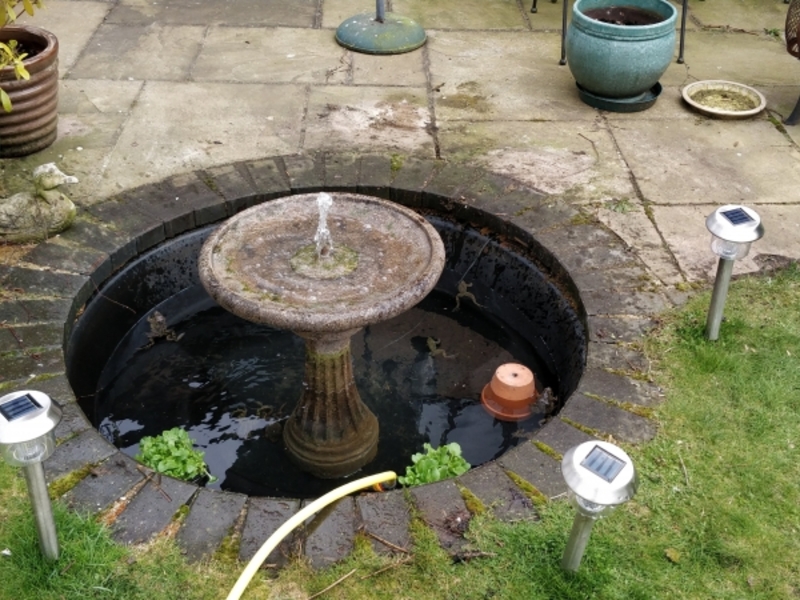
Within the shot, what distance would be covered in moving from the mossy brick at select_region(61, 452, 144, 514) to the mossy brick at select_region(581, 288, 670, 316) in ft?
6.88

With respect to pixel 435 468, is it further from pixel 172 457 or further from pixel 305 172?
pixel 305 172

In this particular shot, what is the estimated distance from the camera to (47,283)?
13.0ft

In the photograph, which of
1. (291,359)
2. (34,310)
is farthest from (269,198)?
(34,310)

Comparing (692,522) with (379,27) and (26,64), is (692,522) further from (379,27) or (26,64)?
(379,27)

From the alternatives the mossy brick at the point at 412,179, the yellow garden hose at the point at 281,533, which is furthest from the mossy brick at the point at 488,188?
the yellow garden hose at the point at 281,533

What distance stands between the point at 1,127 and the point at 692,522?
4059 mm

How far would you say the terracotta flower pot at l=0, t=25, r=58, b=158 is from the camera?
4617mm

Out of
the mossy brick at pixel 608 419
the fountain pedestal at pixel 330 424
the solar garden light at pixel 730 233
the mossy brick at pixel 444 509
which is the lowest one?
the fountain pedestal at pixel 330 424

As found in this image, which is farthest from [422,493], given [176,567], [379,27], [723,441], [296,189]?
[379,27]

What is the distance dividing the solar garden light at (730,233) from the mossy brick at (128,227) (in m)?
2.70

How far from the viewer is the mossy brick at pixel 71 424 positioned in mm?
3191

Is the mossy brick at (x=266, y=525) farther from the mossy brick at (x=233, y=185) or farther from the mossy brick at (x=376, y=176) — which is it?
the mossy brick at (x=376, y=176)

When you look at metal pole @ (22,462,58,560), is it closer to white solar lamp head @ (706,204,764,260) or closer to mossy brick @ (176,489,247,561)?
mossy brick @ (176,489,247,561)

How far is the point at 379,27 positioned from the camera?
249 inches
